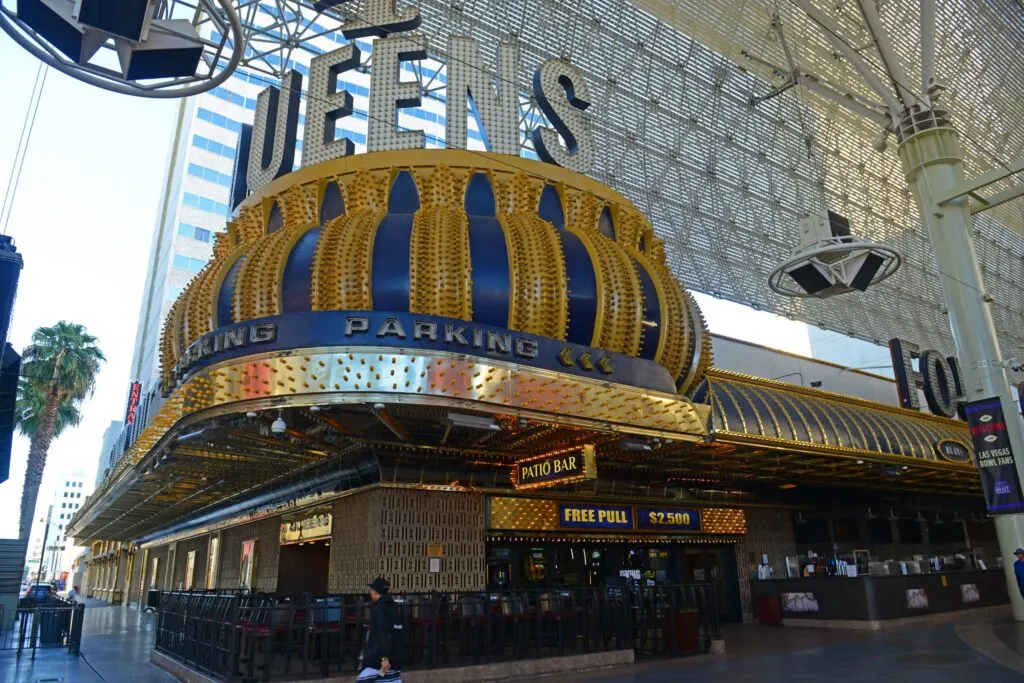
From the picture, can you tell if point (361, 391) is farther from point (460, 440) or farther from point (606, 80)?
point (606, 80)

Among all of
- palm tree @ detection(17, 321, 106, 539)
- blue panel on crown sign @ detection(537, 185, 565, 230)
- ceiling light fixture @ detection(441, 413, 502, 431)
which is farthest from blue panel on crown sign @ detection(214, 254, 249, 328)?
palm tree @ detection(17, 321, 106, 539)

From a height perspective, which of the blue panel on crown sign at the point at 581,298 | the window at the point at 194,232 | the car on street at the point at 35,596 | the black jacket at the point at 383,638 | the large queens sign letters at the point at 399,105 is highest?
the window at the point at 194,232

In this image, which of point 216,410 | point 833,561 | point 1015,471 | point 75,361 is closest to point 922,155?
point 1015,471

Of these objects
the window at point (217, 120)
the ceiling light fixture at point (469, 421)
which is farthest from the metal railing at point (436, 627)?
the window at point (217, 120)

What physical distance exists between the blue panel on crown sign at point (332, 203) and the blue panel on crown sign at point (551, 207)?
3.45 m

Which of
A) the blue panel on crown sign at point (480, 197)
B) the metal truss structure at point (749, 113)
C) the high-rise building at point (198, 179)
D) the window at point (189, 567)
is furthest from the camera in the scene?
the high-rise building at point (198, 179)

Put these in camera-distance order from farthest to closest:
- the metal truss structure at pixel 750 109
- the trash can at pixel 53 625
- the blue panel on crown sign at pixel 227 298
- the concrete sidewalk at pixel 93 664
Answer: the metal truss structure at pixel 750 109
the trash can at pixel 53 625
the concrete sidewalk at pixel 93 664
the blue panel on crown sign at pixel 227 298

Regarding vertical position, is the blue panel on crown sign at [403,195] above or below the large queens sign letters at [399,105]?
below

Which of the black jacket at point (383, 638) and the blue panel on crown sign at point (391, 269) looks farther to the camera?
the blue panel on crown sign at point (391, 269)

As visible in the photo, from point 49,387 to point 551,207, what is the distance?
29892 mm

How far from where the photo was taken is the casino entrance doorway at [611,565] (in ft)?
47.2

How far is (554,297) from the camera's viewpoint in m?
10.4

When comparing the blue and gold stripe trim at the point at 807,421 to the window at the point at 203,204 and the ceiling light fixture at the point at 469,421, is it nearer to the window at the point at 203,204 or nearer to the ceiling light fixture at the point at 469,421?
the ceiling light fixture at the point at 469,421

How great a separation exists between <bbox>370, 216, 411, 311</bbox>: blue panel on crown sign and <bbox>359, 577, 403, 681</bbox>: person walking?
4.47 metres
